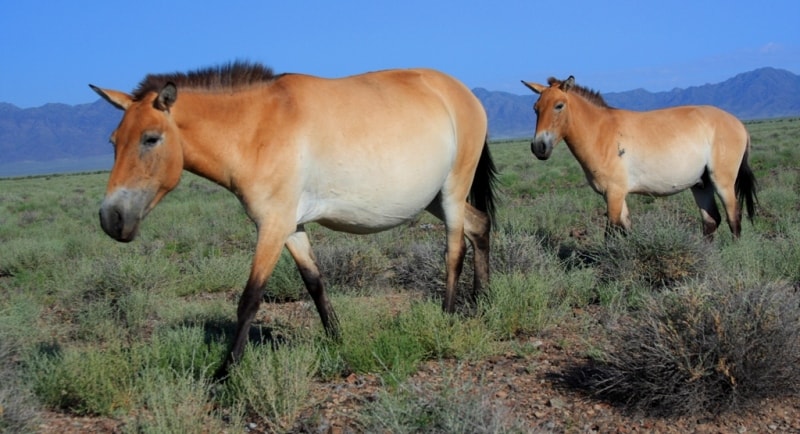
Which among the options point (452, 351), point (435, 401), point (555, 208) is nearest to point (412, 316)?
point (452, 351)

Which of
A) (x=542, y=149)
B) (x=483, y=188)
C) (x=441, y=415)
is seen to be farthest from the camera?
(x=542, y=149)

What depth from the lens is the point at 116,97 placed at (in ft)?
14.9

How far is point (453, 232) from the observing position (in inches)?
243

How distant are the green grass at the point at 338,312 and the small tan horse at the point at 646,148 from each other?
0.60 m

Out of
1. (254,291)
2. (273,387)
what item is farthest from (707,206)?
(273,387)

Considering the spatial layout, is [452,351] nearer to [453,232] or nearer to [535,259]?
[453,232]

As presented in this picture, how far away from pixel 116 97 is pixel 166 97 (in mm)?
362

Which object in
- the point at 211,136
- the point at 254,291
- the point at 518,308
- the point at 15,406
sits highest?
the point at 211,136

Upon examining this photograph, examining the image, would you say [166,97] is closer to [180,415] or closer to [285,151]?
[285,151]

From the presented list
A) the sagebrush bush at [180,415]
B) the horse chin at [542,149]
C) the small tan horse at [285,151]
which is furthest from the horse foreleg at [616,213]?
the sagebrush bush at [180,415]

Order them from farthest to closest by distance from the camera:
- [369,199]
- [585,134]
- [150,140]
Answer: [585,134] < [369,199] < [150,140]

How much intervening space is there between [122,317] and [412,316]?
3.08m

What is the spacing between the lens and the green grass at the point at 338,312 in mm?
4000

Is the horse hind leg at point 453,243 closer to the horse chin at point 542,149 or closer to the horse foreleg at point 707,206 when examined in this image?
the horse chin at point 542,149
